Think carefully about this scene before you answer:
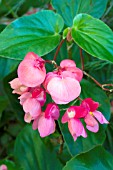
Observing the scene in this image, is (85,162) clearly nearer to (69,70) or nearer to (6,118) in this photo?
(69,70)

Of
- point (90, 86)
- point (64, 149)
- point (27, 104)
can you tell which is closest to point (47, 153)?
point (64, 149)

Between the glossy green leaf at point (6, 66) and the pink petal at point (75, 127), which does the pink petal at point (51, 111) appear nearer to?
the pink petal at point (75, 127)

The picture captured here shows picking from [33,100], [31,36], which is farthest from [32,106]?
[31,36]

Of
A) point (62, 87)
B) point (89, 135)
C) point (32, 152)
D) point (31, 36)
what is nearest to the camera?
point (62, 87)

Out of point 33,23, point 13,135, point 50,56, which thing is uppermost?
point 33,23

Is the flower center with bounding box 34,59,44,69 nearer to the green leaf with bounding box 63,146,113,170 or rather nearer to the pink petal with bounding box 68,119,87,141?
the pink petal with bounding box 68,119,87,141

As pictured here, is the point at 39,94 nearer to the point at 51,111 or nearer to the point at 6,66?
the point at 51,111

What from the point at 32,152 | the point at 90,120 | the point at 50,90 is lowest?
the point at 32,152
